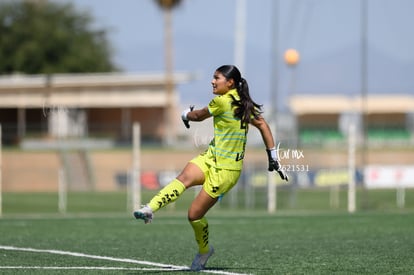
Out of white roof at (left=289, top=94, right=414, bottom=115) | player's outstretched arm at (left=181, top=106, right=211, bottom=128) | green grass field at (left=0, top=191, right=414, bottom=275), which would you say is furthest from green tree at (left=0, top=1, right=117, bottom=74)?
player's outstretched arm at (left=181, top=106, right=211, bottom=128)

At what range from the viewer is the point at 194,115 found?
1208cm

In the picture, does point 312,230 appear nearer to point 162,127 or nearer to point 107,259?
point 107,259

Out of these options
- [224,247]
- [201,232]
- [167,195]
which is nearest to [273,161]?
[201,232]

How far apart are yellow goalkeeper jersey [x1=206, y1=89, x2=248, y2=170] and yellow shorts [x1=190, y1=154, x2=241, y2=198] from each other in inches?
2.0

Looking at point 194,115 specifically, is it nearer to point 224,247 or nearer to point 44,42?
point 224,247

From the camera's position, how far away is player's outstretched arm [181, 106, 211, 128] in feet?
39.2

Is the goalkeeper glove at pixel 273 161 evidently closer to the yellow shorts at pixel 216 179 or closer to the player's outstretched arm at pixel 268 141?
the player's outstretched arm at pixel 268 141

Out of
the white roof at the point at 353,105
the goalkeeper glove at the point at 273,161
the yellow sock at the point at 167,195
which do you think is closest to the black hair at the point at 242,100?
the goalkeeper glove at the point at 273,161

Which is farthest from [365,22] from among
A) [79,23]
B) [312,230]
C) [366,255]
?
[79,23]

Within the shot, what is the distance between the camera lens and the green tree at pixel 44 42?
246 ft

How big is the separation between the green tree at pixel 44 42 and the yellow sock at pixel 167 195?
207ft

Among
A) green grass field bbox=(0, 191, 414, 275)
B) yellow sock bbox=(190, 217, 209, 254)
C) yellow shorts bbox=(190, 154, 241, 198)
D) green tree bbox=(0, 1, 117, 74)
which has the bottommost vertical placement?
green grass field bbox=(0, 191, 414, 275)

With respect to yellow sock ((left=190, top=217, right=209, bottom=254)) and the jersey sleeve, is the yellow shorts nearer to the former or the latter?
yellow sock ((left=190, top=217, right=209, bottom=254))

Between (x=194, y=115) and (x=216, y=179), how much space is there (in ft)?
2.51
